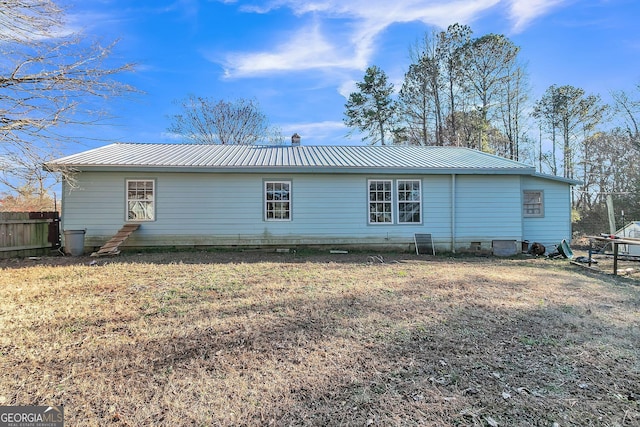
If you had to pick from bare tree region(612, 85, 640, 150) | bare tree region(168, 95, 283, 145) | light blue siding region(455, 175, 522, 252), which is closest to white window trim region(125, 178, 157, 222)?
light blue siding region(455, 175, 522, 252)

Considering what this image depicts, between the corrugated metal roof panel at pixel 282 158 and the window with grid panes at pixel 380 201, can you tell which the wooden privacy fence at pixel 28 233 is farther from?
the window with grid panes at pixel 380 201

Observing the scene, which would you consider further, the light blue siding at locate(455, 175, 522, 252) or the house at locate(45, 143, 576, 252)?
the light blue siding at locate(455, 175, 522, 252)

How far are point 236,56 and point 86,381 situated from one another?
47.9ft

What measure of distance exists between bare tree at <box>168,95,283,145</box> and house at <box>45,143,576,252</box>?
12.9 m

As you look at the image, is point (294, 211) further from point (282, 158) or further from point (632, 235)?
point (632, 235)

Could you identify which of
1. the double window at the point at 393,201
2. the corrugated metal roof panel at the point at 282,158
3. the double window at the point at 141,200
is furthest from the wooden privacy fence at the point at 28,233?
the double window at the point at 393,201

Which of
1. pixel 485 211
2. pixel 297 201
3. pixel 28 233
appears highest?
pixel 297 201

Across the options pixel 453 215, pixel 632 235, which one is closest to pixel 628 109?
pixel 632 235

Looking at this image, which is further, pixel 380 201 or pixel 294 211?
pixel 380 201

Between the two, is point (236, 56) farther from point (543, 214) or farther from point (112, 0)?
point (543, 214)

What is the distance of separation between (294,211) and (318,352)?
7.65m

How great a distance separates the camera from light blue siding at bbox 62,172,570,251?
10016 mm

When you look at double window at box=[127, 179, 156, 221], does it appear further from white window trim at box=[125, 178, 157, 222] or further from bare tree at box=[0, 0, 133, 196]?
bare tree at box=[0, 0, 133, 196]

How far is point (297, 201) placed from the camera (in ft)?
34.6
